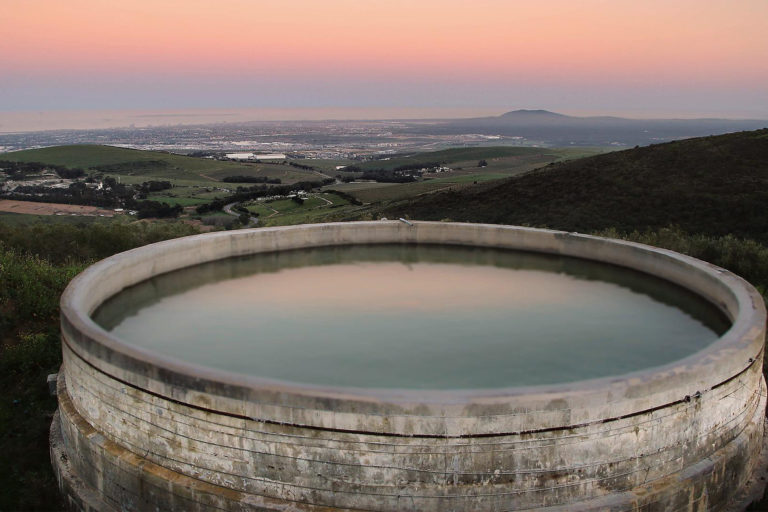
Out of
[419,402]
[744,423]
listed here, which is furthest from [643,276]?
[419,402]

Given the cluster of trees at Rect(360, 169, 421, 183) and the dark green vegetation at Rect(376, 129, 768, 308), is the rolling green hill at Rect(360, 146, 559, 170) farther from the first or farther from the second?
the dark green vegetation at Rect(376, 129, 768, 308)

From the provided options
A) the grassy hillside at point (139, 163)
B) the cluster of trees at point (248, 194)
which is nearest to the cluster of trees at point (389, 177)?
the cluster of trees at point (248, 194)

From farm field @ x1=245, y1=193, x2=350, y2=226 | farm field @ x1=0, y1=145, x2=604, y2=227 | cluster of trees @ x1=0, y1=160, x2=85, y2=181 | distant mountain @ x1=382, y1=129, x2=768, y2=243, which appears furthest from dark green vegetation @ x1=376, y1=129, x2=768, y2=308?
cluster of trees @ x1=0, y1=160, x2=85, y2=181

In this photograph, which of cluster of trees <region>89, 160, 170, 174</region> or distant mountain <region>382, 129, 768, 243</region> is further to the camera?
cluster of trees <region>89, 160, 170, 174</region>

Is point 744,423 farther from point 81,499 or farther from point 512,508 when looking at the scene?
point 81,499

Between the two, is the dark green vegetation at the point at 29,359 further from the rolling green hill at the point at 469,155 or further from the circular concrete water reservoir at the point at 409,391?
the rolling green hill at the point at 469,155

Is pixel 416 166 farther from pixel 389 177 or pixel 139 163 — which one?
pixel 139 163
